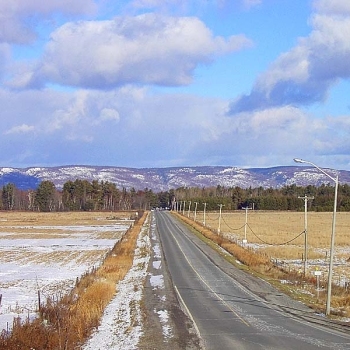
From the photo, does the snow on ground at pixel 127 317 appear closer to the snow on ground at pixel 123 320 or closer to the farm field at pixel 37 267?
the snow on ground at pixel 123 320

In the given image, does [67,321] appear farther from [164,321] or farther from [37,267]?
[37,267]

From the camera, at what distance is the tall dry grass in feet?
47.9

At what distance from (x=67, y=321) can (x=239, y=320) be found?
23.8 ft

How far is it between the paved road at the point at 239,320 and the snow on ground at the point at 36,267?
6.19 m

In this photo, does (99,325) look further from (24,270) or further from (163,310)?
(24,270)

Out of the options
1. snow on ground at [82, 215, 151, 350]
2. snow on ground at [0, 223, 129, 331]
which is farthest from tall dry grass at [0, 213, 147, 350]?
snow on ground at [0, 223, 129, 331]

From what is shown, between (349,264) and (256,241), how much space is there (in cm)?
2628

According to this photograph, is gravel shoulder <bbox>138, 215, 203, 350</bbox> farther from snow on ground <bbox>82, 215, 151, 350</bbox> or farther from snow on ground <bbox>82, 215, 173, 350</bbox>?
snow on ground <bbox>82, 215, 151, 350</bbox>

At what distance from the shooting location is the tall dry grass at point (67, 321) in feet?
47.9

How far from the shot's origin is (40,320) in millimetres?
17328

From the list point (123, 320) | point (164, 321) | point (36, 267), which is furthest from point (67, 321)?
point (36, 267)

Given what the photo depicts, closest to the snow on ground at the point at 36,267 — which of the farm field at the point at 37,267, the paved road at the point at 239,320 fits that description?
the farm field at the point at 37,267

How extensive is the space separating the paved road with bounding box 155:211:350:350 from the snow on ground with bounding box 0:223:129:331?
20.3 ft

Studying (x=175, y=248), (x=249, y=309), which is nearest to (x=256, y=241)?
(x=175, y=248)
